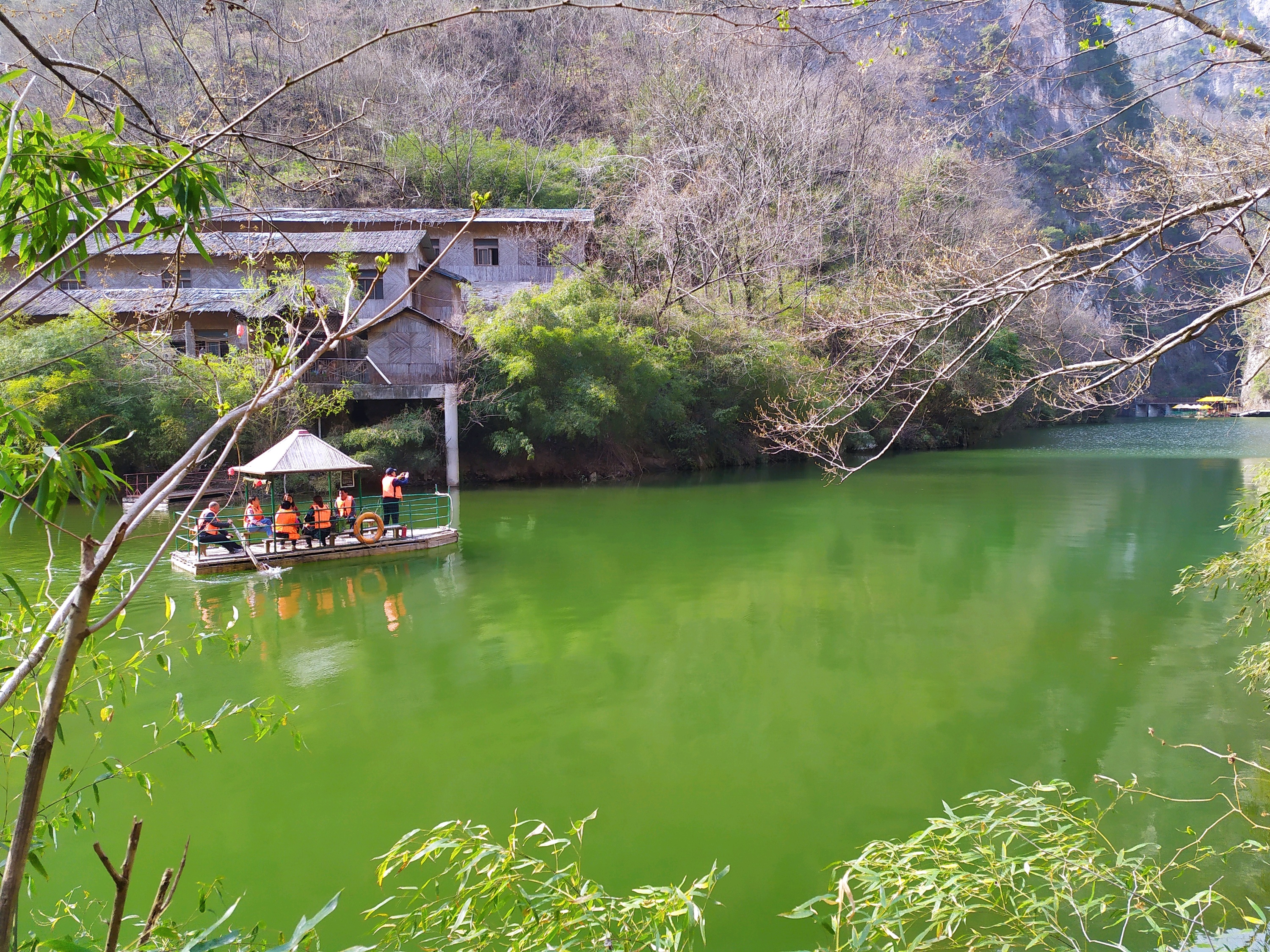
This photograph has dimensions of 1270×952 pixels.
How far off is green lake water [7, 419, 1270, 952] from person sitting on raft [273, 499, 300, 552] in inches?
27.9

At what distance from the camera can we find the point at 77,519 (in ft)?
54.5

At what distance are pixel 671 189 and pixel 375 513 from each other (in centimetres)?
1784

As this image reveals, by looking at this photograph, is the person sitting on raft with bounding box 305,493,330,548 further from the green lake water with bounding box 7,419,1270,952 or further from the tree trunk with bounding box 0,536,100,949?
the tree trunk with bounding box 0,536,100,949

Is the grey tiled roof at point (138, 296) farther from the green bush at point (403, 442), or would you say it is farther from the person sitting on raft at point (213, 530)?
the person sitting on raft at point (213, 530)

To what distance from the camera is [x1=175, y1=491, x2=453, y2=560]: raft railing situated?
1341 centimetres

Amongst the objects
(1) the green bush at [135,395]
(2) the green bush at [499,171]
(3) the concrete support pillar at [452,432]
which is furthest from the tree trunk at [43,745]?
(2) the green bush at [499,171]

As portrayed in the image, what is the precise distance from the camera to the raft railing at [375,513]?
528 inches

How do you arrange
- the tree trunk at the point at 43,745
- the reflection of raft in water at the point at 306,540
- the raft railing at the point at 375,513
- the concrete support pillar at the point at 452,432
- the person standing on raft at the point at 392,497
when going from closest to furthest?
the tree trunk at the point at 43,745 → the reflection of raft in water at the point at 306,540 → the raft railing at the point at 375,513 → the person standing on raft at the point at 392,497 → the concrete support pillar at the point at 452,432

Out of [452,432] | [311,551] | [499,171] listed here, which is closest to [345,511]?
[311,551]

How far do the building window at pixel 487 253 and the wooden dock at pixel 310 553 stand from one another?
15802 millimetres

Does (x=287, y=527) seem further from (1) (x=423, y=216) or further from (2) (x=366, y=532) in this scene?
(1) (x=423, y=216)

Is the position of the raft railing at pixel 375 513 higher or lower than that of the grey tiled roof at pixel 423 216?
lower

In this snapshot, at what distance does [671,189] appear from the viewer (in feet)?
93.9

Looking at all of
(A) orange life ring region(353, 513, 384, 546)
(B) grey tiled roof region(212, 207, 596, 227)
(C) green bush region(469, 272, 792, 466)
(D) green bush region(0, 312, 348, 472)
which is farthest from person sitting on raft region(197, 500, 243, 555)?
(B) grey tiled roof region(212, 207, 596, 227)
